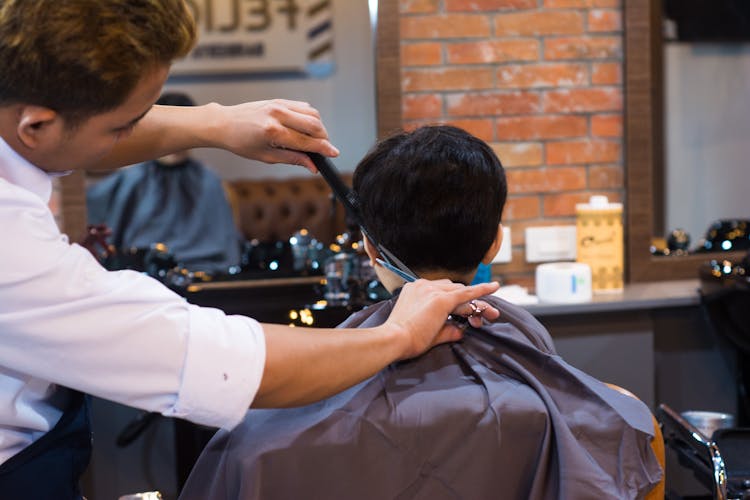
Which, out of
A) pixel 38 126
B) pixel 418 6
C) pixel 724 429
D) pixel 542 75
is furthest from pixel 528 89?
pixel 38 126

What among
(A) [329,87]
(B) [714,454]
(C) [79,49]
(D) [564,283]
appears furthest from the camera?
(A) [329,87]

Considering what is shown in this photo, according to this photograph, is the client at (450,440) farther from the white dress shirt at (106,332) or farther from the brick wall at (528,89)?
the brick wall at (528,89)

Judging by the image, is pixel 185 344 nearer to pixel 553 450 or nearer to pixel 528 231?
pixel 553 450

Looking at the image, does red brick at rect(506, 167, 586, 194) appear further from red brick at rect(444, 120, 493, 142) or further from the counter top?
the counter top

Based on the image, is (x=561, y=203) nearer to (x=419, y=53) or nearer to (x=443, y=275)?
(x=419, y=53)

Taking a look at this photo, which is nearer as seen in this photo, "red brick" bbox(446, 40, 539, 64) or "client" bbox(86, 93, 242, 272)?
"red brick" bbox(446, 40, 539, 64)

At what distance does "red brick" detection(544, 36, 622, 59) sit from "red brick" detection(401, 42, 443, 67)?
13.4 inches

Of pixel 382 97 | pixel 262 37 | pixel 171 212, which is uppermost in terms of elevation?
pixel 262 37

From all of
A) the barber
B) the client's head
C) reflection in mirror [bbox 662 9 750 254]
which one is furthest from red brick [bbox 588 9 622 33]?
the barber

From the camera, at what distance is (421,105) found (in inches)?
115

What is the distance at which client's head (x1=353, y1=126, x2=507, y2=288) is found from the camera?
1559mm

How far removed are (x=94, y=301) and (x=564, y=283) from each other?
1.94m

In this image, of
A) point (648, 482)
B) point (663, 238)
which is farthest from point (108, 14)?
point (663, 238)

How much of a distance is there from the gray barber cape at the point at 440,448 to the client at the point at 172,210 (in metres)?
2.10
